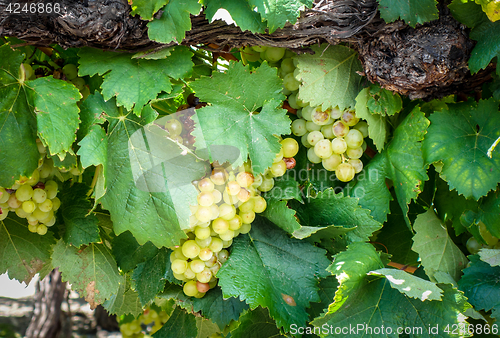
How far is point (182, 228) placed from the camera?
740mm

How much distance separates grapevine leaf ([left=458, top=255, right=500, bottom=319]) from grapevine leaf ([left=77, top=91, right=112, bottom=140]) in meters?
0.84

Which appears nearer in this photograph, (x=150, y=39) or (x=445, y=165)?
(x=150, y=39)

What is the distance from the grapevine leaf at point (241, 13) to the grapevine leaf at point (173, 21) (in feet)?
0.07

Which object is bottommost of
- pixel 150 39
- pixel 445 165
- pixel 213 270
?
pixel 213 270

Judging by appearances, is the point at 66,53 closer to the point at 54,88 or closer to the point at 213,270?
the point at 54,88

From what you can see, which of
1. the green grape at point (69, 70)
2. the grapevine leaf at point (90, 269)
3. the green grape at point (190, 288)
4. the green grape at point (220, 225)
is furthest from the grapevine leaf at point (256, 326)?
the green grape at point (69, 70)

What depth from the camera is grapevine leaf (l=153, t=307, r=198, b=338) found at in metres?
1.08

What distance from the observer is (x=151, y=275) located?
0.89 metres

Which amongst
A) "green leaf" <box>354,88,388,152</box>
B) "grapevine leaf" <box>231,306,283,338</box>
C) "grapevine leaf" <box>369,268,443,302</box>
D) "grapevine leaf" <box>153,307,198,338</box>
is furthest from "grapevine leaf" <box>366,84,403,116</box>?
"grapevine leaf" <box>153,307,198,338</box>

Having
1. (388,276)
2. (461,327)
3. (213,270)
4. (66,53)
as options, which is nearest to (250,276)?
(213,270)

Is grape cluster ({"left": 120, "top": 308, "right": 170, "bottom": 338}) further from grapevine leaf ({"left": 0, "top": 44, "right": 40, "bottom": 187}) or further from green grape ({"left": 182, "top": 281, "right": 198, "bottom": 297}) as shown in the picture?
grapevine leaf ({"left": 0, "top": 44, "right": 40, "bottom": 187})

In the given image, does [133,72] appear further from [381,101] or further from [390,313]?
[390,313]

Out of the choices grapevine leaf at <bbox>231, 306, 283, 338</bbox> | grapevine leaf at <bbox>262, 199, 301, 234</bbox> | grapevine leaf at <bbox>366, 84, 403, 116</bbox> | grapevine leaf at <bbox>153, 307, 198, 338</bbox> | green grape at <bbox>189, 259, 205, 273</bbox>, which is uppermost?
grapevine leaf at <bbox>366, 84, 403, 116</bbox>

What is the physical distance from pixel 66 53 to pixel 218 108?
14.5 inches
